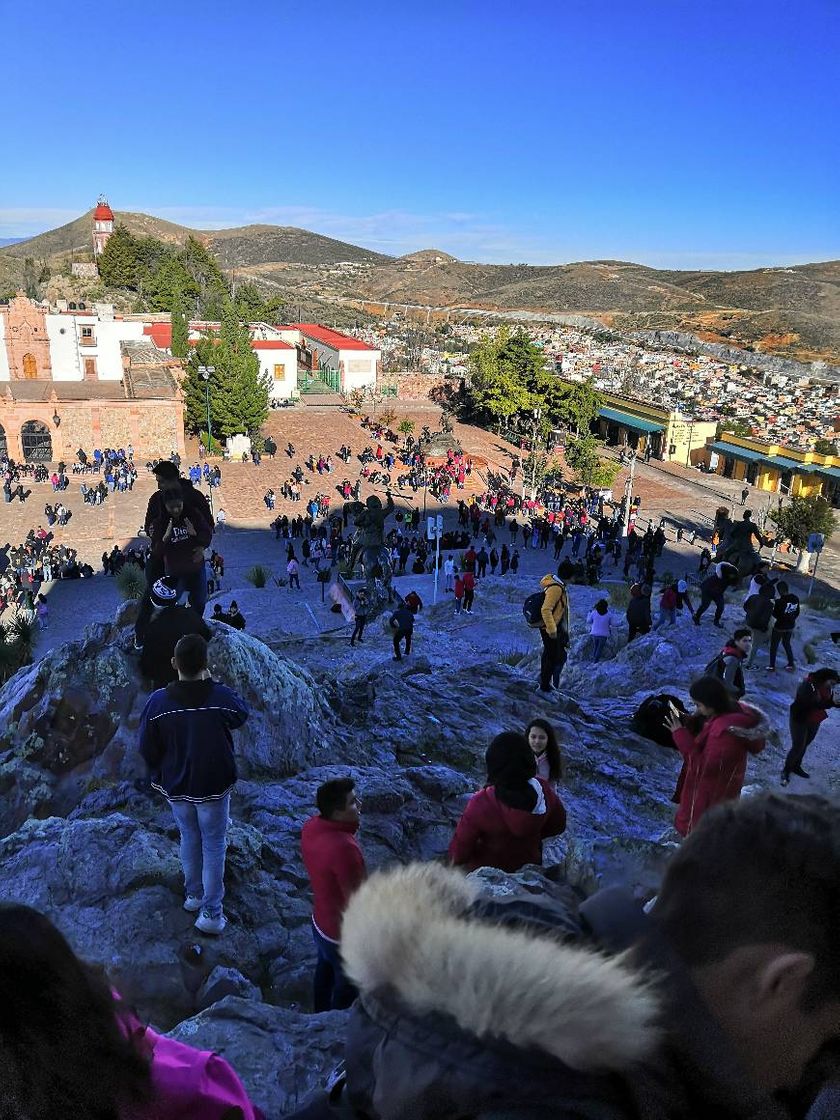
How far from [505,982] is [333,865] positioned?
2254 mm

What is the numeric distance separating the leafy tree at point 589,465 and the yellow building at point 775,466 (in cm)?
776

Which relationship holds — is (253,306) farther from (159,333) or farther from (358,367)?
(159,333)

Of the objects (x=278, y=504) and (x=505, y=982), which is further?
(x=278, y=504)

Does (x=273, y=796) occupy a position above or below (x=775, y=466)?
above

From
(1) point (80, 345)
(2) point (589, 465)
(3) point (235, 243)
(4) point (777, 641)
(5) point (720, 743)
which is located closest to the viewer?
(5) point (720, 743)

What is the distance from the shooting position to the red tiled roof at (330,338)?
50562 mm

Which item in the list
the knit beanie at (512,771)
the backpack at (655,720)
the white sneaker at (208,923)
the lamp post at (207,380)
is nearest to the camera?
the knit beanie at (512,771)

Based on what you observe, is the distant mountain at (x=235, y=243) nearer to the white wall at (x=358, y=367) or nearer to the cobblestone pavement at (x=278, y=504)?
the white wall at (x=358, y=367)

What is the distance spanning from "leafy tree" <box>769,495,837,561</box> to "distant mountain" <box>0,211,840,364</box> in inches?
2255

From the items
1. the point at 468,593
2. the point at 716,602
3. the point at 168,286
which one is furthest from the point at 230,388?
the point at 716,602

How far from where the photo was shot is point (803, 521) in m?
27.9

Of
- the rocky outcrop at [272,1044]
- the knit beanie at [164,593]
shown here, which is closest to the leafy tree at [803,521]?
the knit beanie at [164,593]

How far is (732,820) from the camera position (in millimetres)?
1449

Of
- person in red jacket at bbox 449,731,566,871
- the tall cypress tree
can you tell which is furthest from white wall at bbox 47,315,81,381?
person in red jacket at bbox 449,731,566,871
